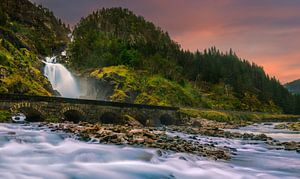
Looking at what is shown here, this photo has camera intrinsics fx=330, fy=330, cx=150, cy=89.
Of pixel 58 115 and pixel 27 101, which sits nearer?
pixel 27 101

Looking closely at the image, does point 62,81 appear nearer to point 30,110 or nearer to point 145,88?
point 145,88

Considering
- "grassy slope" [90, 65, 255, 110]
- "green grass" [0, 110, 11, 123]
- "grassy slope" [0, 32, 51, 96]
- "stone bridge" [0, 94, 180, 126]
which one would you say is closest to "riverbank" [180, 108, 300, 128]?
"grassy slope" [90, 65, 255, 110]

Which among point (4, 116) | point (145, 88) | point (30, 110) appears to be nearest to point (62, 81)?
point (145, 88)

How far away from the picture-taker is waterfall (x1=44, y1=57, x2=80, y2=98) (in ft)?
310

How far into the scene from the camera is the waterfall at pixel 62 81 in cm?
9450

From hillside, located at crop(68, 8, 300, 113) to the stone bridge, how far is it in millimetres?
35412

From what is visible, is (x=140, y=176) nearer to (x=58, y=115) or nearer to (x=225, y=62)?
(x=58, y=115)

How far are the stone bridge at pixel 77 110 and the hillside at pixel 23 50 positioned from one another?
17724 mm

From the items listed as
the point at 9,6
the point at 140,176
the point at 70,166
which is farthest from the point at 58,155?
the point at 9,6

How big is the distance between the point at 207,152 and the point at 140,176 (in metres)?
7.32

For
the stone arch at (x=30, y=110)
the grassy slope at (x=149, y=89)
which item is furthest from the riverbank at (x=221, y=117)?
the stone arch at (x=30, y=110)

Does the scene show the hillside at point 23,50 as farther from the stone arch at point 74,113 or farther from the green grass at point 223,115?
the green grass at point 223,115

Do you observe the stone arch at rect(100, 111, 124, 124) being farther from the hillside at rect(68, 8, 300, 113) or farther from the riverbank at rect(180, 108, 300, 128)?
the hillside at rect(68, 8, 300, 113)

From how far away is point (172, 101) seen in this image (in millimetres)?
106312
